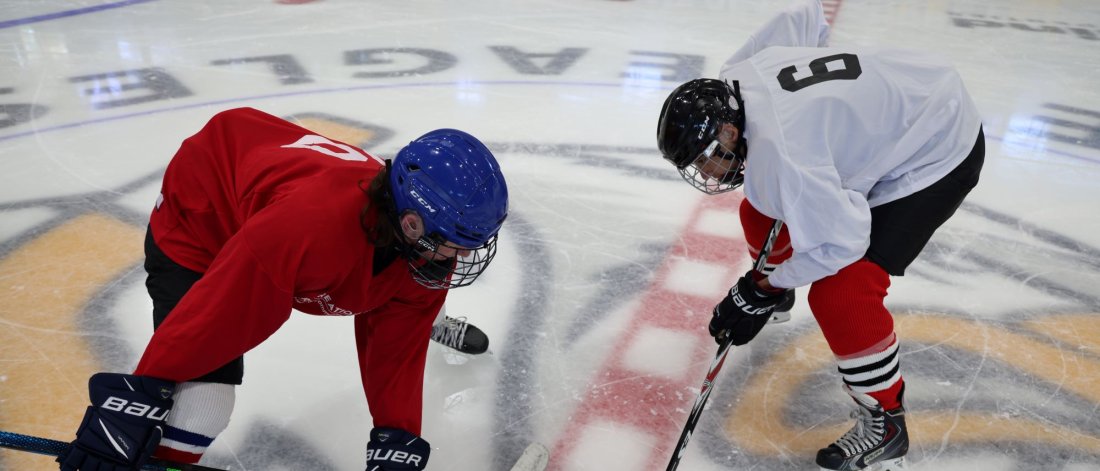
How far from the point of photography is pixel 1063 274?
107 inches

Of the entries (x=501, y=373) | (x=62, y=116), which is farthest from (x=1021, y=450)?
(x=62, y=116)

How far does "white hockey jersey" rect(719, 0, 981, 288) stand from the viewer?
1.56m

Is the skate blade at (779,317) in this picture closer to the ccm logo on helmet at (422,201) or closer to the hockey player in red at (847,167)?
the hockey player in red at (847,167)

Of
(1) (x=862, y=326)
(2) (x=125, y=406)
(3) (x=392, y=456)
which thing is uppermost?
(2) (x=125, y=406)

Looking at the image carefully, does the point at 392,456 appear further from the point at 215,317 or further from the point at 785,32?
the point at 785,32

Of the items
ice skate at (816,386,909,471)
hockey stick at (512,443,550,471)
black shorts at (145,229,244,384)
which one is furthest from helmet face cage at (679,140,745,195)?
black shorts at (145,229,244,384)

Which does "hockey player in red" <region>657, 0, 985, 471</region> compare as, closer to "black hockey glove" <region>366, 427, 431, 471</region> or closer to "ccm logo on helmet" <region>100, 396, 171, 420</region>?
"black hockey glove" <region>366, 427, 431, 471</region>

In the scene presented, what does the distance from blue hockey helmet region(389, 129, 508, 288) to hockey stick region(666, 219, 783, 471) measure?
75cm

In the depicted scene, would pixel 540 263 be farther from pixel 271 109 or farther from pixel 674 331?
pixel 271 109

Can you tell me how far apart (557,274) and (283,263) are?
4.60ft

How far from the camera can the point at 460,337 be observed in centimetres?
213

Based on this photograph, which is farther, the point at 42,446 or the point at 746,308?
the point at 746,308

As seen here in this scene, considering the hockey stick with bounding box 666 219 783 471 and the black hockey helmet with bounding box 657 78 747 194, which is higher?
the black hockey helmet with bounding box 657 78 747 194

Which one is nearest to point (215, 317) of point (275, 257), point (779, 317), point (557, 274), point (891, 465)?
point (275, 257)
